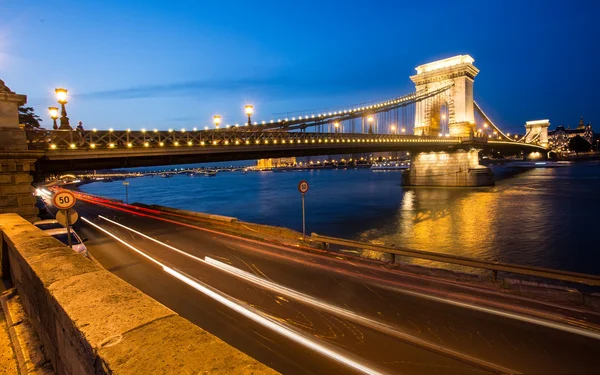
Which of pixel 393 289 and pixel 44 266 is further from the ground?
pixel 44 266

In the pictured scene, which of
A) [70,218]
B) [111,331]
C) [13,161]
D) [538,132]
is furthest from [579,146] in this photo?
[111,331]

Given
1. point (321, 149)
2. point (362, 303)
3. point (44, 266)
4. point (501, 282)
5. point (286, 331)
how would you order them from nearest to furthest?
1. point (44, 266)
2. point (286, 331)
3. point (362, 303)
4. point (501, 282)
5. point (321, 149)

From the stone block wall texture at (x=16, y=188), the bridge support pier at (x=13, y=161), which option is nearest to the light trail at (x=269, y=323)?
the stone block wall texture at (x=16, y=188)

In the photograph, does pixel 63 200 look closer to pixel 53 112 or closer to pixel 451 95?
pixel 53 112

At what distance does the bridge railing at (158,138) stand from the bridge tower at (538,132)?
463 ft

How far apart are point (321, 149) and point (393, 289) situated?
2831cm

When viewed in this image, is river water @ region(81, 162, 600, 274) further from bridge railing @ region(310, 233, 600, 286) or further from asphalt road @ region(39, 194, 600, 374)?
asphalt road @ region(39, 194, 600, 374)

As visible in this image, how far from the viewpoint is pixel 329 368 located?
539 centimetres

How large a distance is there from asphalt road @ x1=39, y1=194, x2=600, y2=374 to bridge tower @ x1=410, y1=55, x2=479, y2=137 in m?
62.1

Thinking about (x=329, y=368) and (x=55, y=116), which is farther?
(x=55, y=116)

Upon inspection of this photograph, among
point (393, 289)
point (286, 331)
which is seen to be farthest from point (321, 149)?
point (286, 331)

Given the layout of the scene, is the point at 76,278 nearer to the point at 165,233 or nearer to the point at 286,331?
the point at 286,331

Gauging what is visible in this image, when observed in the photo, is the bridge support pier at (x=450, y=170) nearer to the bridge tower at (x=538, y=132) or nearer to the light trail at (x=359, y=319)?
the light trail at (x=359, y=319)

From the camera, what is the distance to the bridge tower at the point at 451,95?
64.9 metres
